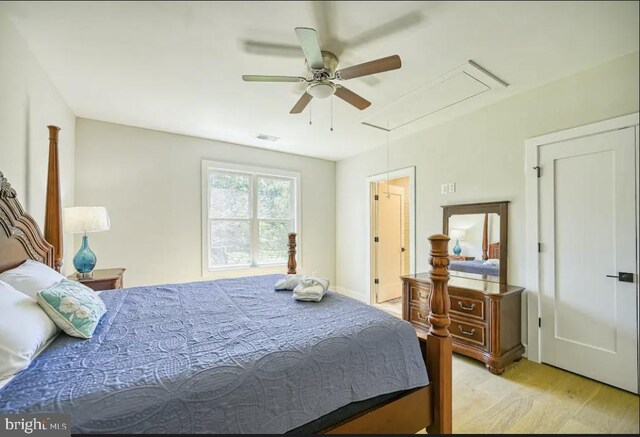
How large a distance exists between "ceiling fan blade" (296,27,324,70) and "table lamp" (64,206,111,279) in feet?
7.48

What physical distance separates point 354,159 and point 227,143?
205 cm

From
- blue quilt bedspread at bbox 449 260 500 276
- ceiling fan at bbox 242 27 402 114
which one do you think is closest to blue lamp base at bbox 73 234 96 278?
ceiling fan at bbox 242 27 402 114

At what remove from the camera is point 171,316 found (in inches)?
62.1

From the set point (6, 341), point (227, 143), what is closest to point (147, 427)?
point (6, 341)

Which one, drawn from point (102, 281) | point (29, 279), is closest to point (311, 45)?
point (29, 279)

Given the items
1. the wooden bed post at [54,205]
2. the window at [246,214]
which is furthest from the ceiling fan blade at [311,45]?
the window at [246,214]

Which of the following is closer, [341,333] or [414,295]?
[341,333]

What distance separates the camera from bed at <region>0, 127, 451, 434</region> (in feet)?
2.83

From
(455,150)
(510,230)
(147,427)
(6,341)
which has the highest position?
(455,150)

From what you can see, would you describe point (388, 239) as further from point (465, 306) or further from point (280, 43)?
point (280, 43)

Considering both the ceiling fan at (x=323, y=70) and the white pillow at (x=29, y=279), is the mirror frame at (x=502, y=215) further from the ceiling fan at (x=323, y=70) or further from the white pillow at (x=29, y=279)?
the white pillow at (x=29, y=279)

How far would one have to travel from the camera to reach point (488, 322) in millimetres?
2422

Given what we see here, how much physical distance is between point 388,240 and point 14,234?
4261 mm

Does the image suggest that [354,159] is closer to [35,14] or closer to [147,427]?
[35,14]
